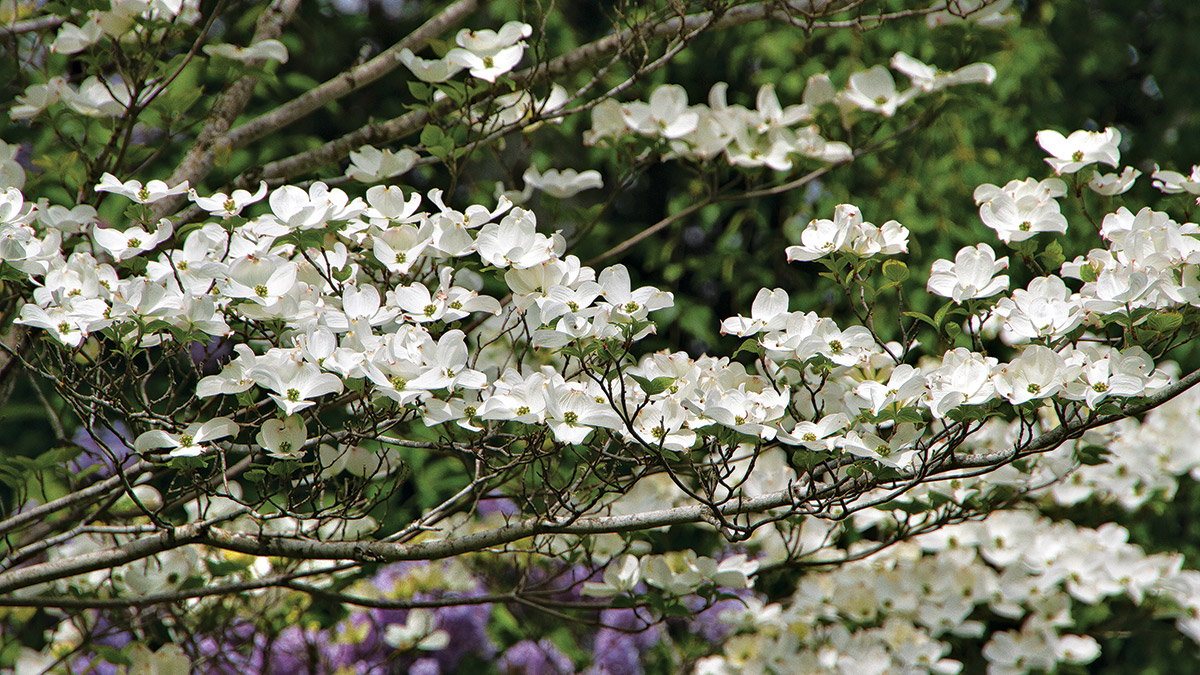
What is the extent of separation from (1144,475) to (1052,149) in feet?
3.18

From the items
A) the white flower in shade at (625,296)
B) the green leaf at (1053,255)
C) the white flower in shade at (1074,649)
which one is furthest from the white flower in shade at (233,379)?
the white flower in shade at (1074,649)

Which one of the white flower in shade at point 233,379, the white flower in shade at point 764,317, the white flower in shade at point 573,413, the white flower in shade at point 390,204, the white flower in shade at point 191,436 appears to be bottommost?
the white flower in shade at point 764,317

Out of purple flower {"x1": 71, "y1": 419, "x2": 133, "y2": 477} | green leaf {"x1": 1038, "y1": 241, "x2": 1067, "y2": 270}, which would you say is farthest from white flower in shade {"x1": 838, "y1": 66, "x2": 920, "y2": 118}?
purple flower {"x1": 71, "y1": 419, "x2": 133, "y2": 477}

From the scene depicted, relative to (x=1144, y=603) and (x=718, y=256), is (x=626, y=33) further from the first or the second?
(x=1144, y=603)

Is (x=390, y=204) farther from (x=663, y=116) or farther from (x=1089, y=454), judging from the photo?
(x=1089, y=454)

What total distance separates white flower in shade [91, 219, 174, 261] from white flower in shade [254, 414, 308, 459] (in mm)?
231

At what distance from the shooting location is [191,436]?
929 millimetres

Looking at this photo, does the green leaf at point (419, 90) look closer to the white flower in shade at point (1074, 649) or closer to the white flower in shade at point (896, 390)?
the white flower in shade at point (896, 390)

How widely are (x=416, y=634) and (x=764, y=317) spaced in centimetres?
113

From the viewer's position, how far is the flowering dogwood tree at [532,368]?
0.91 m

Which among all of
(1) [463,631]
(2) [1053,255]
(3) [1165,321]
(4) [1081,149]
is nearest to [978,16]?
(4) [1081,149]

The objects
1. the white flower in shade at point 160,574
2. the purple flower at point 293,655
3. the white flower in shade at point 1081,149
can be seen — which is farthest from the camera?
the purple flower at point 293,655

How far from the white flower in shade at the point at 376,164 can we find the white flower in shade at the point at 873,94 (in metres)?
0.70

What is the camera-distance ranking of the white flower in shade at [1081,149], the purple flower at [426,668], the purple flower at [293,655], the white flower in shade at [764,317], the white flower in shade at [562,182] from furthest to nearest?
the purple flower at [426,668] < the purple flower at [293,655] < the white flower in shade at [562,182] < the white flower in shade at [1081,149] < the white flower in shade at [764,317]
